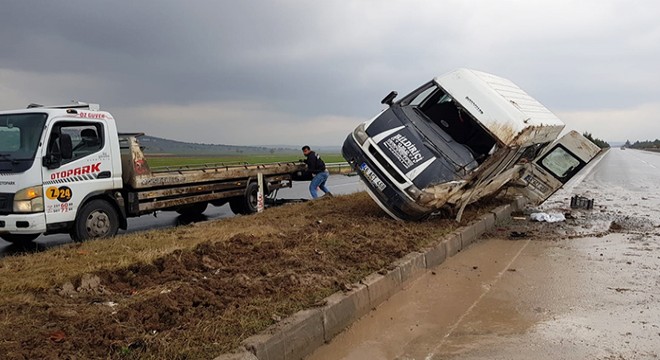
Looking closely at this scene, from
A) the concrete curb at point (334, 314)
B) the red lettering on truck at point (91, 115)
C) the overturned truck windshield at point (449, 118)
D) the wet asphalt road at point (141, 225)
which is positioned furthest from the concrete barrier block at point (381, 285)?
the red lettering on truck at point (91, 115)

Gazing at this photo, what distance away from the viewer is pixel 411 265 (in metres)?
5.96

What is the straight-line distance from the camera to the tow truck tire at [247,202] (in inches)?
436

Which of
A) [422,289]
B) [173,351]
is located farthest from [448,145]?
[173,351]

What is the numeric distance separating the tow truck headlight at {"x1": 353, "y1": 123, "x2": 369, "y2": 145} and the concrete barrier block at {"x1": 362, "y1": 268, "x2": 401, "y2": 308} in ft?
10.7

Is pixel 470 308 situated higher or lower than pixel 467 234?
lower

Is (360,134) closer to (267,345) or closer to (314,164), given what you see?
(314,164)

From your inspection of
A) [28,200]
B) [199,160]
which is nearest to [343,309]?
[28,200]

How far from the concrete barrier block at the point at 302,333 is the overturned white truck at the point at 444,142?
3975 mm

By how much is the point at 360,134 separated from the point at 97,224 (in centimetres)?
448

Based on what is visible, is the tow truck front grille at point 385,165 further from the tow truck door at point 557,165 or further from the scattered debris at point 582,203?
the scattered debris at point 582,203

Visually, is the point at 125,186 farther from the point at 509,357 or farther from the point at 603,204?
the point at 603,204

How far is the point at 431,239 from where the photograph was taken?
7141mm

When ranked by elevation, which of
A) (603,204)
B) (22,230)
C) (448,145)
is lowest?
(603,204)

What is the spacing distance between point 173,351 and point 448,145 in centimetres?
613
